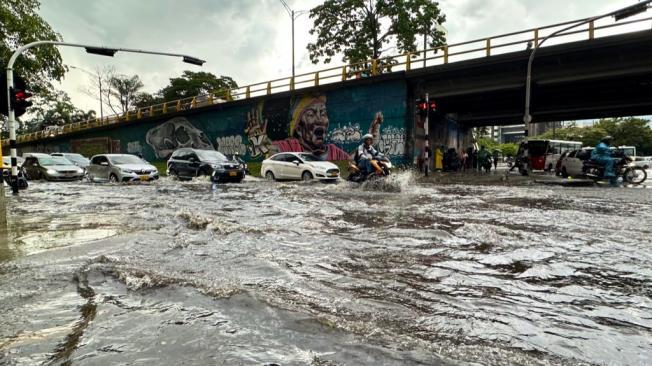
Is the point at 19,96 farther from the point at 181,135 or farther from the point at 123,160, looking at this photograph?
the point at 181,135

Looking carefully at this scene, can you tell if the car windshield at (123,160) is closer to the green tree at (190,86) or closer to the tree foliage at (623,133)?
the green tree at (190,86)

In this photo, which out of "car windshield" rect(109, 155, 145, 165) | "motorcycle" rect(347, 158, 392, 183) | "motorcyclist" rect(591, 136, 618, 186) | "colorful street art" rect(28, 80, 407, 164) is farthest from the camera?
"colorful street art" rect(28, 80, 407, 164)

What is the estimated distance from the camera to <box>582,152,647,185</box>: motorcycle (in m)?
14.3

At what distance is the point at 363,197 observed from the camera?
9.66 metres

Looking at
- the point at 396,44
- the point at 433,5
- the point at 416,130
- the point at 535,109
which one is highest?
the point at 433,5

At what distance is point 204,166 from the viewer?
17.2 m

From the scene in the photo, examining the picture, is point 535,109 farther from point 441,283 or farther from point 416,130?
point 441,283

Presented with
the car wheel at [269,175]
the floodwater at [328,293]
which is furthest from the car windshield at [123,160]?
the floodwater at [328,293]

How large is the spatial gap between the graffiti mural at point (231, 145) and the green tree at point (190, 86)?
34.7 metres

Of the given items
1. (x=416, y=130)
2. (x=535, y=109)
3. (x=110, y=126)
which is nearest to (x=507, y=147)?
(x=535, y=109)

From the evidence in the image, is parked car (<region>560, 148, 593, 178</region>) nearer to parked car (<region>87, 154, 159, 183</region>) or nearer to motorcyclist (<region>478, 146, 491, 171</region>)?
motorcyclist (<region>478, 146, 491, 171</region>)

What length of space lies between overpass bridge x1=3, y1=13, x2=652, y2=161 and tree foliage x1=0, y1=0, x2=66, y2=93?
473 inches

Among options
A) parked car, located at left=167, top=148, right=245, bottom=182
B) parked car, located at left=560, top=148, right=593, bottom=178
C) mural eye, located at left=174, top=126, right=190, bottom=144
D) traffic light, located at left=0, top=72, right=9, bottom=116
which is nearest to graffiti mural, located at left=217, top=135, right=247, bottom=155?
mural eye, located at left=174, top=126, right=190, bottom=144

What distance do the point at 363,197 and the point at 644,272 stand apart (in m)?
6.62
